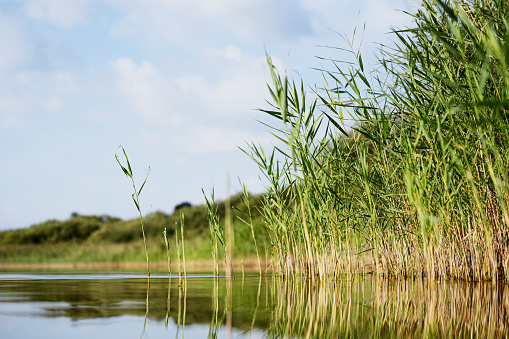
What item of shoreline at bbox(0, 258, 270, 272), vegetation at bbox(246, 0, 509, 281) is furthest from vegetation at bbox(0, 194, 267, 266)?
vegetation at bbox(246, 0, 509, 281)

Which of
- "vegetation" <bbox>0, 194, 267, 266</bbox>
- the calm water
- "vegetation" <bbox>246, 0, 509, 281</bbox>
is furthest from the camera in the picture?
"vegetation" <bbox>0, 194, 267, 266</bbox>

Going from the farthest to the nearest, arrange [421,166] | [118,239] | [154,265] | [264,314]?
[118,239] < [154,265] < [421,166] < [264,314]

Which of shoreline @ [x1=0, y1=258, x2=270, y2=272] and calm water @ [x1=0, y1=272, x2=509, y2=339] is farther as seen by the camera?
shoreline @ [x1=0, y1=258, x2=270, y2=272]

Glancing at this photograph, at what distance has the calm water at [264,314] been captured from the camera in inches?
70.5

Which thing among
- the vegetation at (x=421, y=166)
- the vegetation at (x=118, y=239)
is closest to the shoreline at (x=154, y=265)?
the vegetation at (x=118, y=239)

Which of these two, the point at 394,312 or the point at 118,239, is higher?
the point at 118,239

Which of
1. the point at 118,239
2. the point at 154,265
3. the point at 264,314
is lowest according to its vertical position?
the point at 154,265

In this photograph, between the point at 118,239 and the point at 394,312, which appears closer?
the point at 394,312

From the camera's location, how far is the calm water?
1791 mm

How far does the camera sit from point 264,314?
2.32 metres

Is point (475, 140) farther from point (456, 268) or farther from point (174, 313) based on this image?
point (174, 313)

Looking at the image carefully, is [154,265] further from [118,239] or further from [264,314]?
[264,314]

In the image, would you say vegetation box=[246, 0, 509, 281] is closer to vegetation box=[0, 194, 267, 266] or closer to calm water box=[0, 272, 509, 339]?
calm water box=[0, 272, 509, 339]

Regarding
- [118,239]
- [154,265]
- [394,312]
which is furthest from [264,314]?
[118,239]
